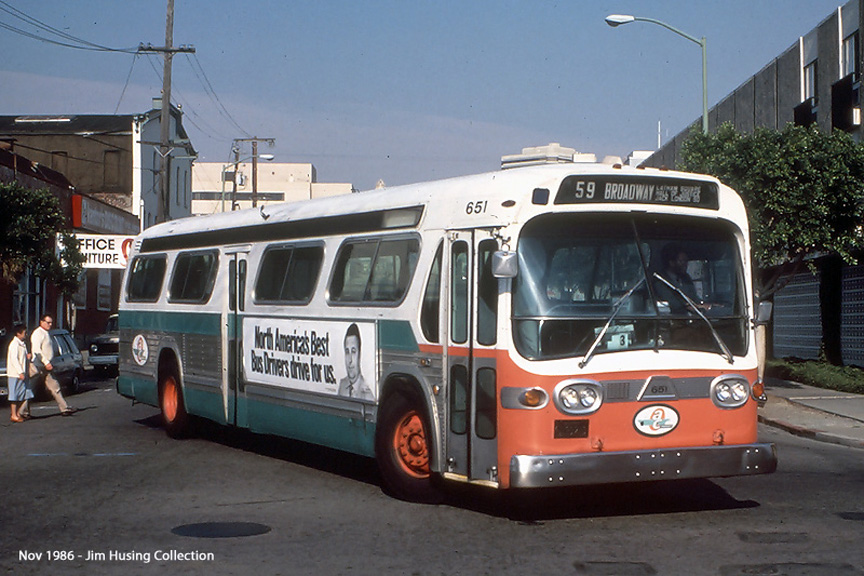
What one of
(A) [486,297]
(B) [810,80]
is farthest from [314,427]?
(B) [810,80]

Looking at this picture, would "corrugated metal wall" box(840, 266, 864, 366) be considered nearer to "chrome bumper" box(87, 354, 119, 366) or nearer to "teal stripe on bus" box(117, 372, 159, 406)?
"teal stripe on bus" box(117, 372, 159, 406)

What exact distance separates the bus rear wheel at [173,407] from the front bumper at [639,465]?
8.08 m

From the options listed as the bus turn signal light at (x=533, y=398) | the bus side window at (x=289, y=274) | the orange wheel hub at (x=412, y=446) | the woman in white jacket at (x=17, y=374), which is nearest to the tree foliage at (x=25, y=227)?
the woman in white jacket at (x=17, y=374)

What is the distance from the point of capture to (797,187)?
2355 centimetres

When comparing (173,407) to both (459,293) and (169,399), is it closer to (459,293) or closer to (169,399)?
(169,399)

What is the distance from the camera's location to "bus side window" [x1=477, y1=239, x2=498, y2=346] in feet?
32.1

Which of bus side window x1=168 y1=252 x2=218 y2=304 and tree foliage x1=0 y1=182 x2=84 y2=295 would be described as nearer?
bus side window x1=168 y1=252 x2=218 y2=304

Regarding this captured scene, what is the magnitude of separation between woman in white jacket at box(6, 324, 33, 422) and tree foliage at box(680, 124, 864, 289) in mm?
13238

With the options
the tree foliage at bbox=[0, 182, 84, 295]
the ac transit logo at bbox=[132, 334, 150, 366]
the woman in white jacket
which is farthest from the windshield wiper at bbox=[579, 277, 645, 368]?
the tree foliage at bbox=[0, 182, 84, 295]

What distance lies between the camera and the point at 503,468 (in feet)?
31.3

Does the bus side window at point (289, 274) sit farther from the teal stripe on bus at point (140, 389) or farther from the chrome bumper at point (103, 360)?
the chrome bumper at point (103, 360)

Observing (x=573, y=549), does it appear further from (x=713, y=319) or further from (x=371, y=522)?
(x=713, y=319)

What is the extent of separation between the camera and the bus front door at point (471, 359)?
9797 millimetres

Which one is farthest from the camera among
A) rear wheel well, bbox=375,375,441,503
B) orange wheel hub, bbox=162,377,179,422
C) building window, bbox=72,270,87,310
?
building window, bbox=72,270,87,310
